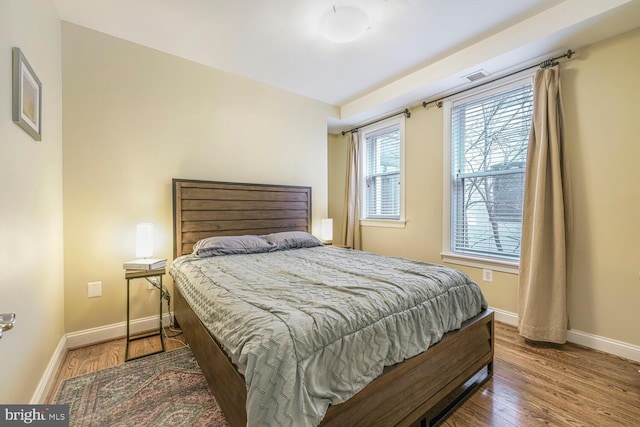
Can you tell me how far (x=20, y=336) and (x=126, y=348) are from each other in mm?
949

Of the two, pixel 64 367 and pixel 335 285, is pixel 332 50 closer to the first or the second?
pixel 335 285

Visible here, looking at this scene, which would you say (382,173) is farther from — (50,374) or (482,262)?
(50,374)

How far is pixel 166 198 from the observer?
2.74 meters

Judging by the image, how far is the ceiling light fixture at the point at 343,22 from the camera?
2027 mm

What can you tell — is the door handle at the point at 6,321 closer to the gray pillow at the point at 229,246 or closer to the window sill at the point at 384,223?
the gray pillow at the point at 229,246

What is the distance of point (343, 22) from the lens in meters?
2.07

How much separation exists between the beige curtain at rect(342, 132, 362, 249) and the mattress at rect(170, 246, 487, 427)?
2.16 metres

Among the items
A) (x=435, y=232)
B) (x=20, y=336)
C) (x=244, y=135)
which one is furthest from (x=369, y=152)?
(x=20, y=336)

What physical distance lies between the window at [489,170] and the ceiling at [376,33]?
31 cm

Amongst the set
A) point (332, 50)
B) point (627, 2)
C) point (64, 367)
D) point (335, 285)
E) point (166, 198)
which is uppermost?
point (332, 50)

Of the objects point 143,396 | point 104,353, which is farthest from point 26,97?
point 104,353

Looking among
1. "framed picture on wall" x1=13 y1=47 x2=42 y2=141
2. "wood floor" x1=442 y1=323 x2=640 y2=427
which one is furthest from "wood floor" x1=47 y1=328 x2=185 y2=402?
"wood floor" x1=442 y1=323 x2=640 y2=427

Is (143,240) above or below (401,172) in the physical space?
below

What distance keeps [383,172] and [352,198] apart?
0.64 meters
